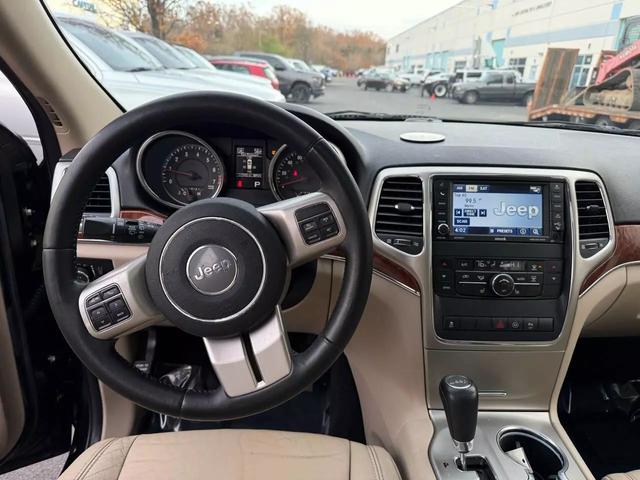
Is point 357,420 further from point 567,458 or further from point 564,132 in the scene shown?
point 564,132

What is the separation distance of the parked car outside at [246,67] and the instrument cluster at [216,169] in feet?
2.44

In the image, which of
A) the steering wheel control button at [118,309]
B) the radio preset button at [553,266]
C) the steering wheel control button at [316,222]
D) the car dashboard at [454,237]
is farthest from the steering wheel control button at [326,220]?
the radio preset button at [553,266]

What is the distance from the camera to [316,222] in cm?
111

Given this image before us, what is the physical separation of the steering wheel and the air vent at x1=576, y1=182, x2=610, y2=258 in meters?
0.83

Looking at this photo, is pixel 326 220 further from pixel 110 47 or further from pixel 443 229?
pixel 110 47

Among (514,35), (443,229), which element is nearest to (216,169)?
(443,229)

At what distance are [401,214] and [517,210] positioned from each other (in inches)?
13.5

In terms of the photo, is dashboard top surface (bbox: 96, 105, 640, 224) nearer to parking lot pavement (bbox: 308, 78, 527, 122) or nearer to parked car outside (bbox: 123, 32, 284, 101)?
parking lot pavement (bbox: 308, 78, 527, 122)

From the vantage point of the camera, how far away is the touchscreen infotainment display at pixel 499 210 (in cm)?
152

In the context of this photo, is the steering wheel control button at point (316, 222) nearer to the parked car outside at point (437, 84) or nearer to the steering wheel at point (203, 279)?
the steering wheel at point (203, 279)

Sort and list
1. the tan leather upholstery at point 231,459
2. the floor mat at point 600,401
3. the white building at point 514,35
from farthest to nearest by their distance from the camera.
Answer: the floor mat at point 600,401 < the white building at point 514,35 < the tan leather upholstery at point 231,459

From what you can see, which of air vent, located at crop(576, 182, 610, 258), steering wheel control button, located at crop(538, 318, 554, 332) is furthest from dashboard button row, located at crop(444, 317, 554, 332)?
air vent, located at crop(576, 182, 610, 258)

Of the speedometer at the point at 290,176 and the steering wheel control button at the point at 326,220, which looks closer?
the steering wheel control button at the point at 326,220

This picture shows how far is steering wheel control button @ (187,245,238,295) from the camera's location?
40.9 inches
